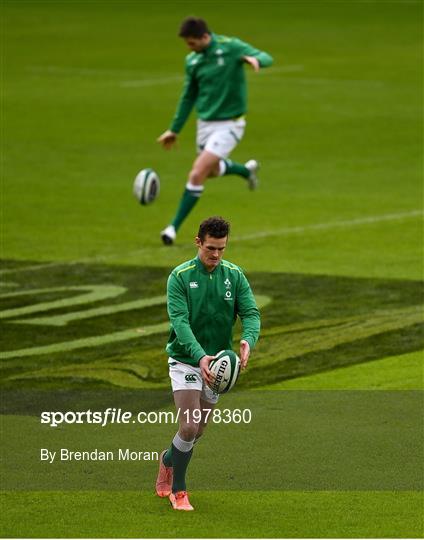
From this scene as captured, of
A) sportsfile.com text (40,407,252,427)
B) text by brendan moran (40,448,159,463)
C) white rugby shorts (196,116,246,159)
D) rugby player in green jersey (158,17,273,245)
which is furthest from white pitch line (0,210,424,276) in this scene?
text by brendan moran (40,448,159,463)

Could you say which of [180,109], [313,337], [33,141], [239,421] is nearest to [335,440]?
[239,421]

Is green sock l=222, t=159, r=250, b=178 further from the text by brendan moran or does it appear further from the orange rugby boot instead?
the orange rugby boot

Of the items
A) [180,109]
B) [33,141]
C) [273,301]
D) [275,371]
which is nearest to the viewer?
[275,371]

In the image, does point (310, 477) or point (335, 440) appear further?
point (335, 440)

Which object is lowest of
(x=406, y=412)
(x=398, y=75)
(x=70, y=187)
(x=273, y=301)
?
(x=398, y=75)

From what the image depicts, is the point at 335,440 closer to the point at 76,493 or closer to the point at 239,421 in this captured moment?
the point at 239,421

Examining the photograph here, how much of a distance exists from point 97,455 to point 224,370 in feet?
7.61

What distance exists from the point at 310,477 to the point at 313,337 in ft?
14.7

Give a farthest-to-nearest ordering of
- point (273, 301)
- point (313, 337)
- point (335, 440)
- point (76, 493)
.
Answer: point (273, 301), point (313, 337), point (335, 440), point (76, 493)

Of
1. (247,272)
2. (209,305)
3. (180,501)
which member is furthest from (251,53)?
(180,501)

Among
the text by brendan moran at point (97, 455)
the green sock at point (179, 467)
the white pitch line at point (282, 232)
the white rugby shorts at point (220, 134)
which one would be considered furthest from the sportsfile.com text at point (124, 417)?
the white rugby shorts at point (220, 134)

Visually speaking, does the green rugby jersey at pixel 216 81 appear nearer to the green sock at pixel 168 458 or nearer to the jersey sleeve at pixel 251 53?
the jersey sleeve at pixel 251 53

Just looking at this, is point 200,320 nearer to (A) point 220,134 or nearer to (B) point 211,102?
(A) point 220,134

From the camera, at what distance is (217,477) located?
11656 mm
